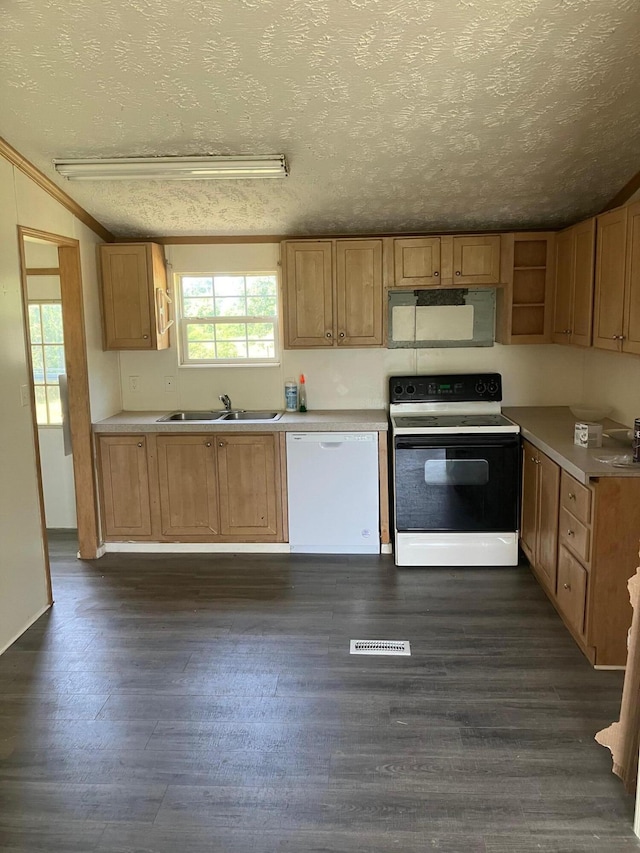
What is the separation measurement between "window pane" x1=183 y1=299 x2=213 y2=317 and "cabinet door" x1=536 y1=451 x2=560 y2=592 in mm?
2630

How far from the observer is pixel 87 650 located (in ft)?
10.4

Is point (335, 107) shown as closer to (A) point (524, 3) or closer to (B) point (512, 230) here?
(A) point (524, 3)

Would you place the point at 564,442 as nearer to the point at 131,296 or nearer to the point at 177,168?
the point at 177,168

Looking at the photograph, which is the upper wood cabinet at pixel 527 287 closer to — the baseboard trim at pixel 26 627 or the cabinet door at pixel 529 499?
the cabinet door at pixel 529 499

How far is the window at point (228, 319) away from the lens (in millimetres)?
4781

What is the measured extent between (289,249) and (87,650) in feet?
9.06

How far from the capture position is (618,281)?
3.22 meters

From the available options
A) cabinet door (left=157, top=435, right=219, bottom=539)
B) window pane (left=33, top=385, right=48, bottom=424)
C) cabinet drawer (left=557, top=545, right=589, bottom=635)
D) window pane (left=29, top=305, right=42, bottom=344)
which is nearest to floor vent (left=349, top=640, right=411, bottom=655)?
cabinet drawer (left=557, top=545, right=589, bottom=635)

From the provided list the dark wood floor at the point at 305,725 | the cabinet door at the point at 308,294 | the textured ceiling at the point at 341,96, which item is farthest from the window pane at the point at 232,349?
the dark wood floor at the point at 305,725

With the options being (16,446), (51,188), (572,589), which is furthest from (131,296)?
(572,589)

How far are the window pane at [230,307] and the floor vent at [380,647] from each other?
104 inches

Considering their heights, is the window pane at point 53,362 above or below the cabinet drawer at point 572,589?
above

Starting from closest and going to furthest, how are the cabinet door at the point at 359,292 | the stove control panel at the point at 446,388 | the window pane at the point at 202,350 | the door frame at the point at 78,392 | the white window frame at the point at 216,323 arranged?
the door frame at the point at 78,392, the cabinet door at the point at 359,292, the stove control panel at the point at 446,388, the white window frame at the point at 216,323, the window pane at the point at 202,350

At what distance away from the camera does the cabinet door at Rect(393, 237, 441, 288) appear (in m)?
4.26
